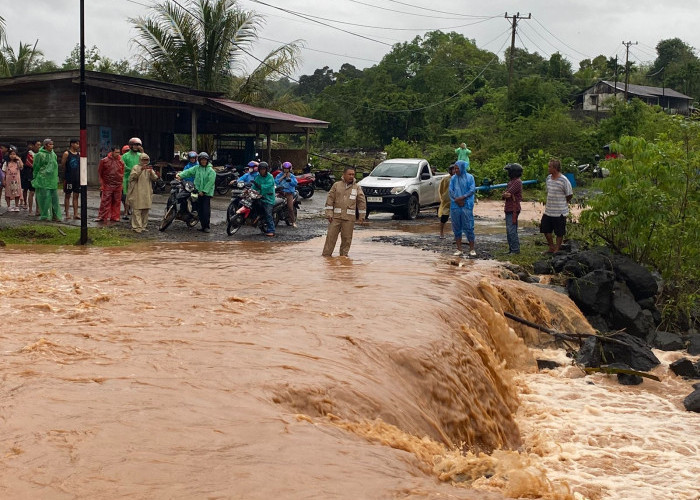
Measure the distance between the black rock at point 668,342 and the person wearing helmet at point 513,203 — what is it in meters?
3.41

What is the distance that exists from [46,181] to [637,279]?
1263cm

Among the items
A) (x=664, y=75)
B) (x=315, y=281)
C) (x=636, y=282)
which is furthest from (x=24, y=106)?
(x=664, y=75)

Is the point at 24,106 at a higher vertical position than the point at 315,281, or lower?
higher

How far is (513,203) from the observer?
50.3ft

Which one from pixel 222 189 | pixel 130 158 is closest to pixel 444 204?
pixel 130 158

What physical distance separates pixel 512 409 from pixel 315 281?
3741mm

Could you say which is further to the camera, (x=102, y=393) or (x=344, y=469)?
(x=102, y=393)

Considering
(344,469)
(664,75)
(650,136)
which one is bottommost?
(344,469)

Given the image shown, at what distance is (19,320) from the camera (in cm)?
873

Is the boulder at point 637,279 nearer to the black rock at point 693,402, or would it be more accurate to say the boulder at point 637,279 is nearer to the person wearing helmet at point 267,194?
the black rock at point 693,402

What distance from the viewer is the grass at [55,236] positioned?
1650 centimetres

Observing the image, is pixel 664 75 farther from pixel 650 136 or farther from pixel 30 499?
pixel 30 499

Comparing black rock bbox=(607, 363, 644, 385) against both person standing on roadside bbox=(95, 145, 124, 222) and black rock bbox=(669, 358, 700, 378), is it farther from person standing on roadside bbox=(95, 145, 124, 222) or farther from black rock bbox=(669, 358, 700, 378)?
person standing on roadside bbox=(95, 145, 124, 222)

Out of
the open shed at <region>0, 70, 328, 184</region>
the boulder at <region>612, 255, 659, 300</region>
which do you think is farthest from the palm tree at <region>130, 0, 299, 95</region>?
the boulder at <region>612, 255, 659, 300</region>
